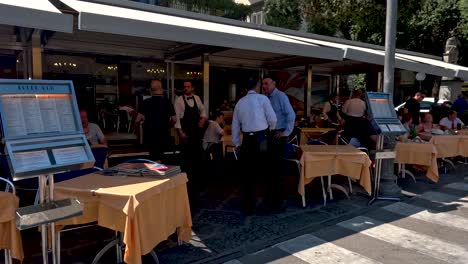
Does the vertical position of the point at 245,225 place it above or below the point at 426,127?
below

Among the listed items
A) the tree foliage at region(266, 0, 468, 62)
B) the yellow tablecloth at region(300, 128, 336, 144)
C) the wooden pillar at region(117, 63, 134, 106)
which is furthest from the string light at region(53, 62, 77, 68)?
the tree foliage at region(266, 0, 468, 62)

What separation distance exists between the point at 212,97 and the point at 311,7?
8340 millimetres

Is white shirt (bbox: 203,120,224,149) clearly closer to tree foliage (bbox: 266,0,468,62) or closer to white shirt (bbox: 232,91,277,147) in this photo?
white shirt (bbox: 232,91,277,147)

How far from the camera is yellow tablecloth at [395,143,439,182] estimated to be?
5781 millimetres

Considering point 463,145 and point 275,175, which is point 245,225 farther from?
point 463,145

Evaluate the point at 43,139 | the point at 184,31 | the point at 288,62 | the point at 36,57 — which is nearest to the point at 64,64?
the point at 36,57

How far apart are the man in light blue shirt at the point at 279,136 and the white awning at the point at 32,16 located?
2.55 metres

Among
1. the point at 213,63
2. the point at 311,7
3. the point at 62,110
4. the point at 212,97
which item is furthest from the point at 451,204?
the point at 311,7

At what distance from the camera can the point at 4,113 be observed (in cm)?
232

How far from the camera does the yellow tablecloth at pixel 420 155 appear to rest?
19.0 feet

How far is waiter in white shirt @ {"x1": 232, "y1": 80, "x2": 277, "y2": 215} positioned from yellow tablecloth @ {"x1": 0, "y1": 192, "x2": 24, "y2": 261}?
246 centimetres

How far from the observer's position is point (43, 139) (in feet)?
Result: 8.04

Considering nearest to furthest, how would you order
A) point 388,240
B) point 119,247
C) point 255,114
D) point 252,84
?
1. point 119,247
2. point 388,240
3. point 255,114
4. point 252,84

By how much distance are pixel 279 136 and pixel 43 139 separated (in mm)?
2908
